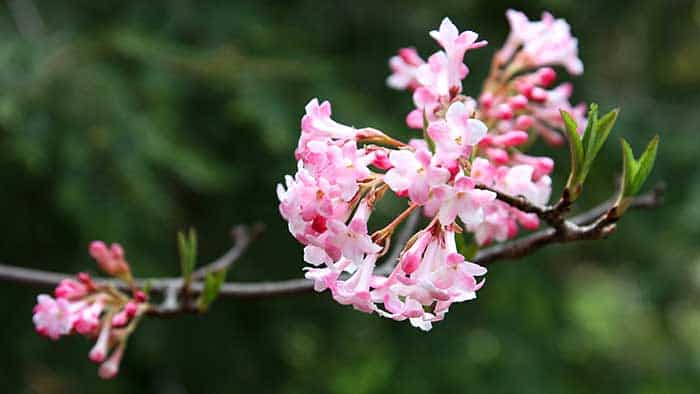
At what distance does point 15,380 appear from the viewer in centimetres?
390

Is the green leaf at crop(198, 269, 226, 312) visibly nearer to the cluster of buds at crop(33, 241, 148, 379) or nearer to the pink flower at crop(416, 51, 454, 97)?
the cluster of buds at crop(33, 241, 148, 379)

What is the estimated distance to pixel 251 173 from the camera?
12.6 feet

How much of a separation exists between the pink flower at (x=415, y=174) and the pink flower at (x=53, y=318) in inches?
31.0

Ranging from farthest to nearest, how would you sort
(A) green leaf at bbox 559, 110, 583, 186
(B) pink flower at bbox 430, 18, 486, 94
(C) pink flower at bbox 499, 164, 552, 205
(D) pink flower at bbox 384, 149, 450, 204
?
(C) pink flower at bbox 499, 164, 552, 205
(B) pink flower at bbox 430, 18, 486, 94
(A) green leaf at bbox 559, 110, 583, 186
(D) pink flower at bbox 384, 149, 450, 204

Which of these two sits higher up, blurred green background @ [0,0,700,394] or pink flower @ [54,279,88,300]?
pink flower @ [54,279,88,300]

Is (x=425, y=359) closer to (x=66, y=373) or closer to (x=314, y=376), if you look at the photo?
(x=314, y=376)

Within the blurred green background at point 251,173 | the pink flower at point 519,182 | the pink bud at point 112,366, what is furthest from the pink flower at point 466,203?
the blurred green background at point 251,173

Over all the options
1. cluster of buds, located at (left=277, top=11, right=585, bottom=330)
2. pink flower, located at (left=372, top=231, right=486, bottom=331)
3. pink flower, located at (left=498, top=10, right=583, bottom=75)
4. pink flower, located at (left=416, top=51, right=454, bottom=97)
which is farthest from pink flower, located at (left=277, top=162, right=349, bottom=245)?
pink flower, located at (left=498, top=10, right=583, bottom=75)

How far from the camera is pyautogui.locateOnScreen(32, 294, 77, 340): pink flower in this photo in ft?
5.09

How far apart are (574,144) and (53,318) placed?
993 mm

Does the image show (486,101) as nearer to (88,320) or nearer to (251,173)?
(88,320)

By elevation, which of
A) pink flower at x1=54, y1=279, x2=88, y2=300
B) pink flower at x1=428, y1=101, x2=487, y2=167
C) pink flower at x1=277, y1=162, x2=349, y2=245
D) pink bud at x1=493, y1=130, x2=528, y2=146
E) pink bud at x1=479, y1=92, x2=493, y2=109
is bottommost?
pink flower at x1=54, y1=279, x2=88, y2=300

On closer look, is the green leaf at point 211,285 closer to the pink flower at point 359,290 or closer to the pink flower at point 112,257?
the pink flower at point 112,257

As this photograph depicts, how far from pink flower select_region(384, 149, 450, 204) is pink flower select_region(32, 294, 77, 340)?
2.58 feet
